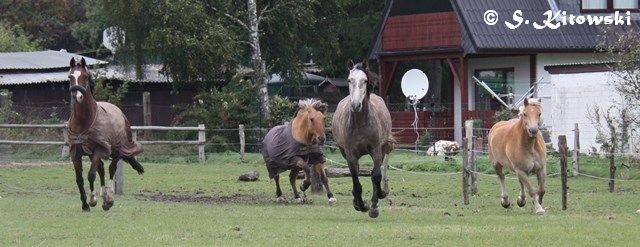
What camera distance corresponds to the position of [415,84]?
45.2 metres

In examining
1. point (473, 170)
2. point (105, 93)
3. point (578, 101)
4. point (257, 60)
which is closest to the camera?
point (473, 170)

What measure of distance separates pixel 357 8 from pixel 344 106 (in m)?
37.0

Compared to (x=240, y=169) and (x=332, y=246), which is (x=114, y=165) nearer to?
(x=332, y=246)

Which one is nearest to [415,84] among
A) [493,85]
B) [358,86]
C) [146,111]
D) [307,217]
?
[493,85]

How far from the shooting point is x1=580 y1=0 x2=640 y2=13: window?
151 ft

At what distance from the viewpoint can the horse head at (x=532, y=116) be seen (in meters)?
19.4

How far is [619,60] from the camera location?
107 ft

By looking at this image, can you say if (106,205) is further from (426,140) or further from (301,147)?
(426,140)

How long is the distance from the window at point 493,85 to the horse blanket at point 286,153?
75.8 feet

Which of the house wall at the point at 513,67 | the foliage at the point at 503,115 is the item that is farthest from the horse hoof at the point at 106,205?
the house wall at the point at 513,67

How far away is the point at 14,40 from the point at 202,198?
143 feet

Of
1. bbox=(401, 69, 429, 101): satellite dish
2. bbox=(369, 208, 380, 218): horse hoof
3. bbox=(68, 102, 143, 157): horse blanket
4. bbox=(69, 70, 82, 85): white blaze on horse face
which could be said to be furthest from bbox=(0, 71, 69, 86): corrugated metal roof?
bbox=(369, 208, 380, 218): horse hoof

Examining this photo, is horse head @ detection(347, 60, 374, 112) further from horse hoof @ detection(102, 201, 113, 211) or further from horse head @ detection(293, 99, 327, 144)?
horse hoof @ detection(102, 201, 113, 211)

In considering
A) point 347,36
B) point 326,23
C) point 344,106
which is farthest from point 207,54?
point 344,106
